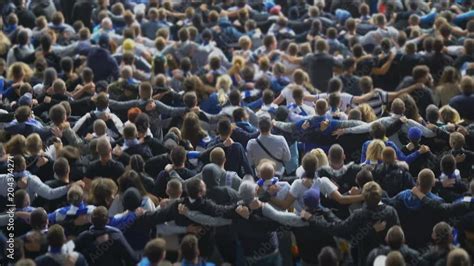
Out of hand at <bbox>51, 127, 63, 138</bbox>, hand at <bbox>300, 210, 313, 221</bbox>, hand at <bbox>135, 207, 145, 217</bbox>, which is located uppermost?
hand at <bbox>300, 210, 313, 221</bbox>

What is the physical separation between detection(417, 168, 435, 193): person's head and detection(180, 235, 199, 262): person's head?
2.57 m

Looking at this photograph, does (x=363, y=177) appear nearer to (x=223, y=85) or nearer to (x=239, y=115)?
(x=239, y=115)

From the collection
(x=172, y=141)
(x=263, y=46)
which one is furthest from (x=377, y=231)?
(x=263, y=46)

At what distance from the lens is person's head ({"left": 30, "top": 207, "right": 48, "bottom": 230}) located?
1084 centimetres

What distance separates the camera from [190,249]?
10.1 metres

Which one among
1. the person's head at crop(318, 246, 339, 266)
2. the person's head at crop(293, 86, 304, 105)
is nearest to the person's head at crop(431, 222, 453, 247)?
the person's head at crop(318, 246, 339, 266)

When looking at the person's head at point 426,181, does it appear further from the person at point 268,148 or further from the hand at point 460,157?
the person at point 268,148

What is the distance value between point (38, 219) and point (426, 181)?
13.1 ft

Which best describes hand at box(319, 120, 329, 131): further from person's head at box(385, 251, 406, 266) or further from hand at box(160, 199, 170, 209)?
person's head at box(385, 251, 406, 266)

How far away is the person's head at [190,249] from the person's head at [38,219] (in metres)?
1.60

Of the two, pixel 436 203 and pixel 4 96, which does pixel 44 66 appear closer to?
pixel 4 96

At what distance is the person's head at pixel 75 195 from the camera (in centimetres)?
1125

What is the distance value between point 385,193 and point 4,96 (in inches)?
262

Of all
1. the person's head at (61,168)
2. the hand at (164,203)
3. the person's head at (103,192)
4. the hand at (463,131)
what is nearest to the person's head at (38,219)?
the person's head at (103,192)
